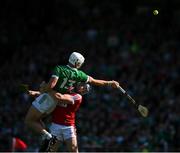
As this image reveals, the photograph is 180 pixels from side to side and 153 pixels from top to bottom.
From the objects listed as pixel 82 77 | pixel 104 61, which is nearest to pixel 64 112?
pixel 82 77

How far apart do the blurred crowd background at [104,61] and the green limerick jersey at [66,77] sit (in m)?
5.70

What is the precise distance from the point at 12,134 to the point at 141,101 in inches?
146

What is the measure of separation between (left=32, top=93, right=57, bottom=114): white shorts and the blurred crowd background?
5.82m

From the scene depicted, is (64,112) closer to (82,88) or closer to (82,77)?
(82,88)

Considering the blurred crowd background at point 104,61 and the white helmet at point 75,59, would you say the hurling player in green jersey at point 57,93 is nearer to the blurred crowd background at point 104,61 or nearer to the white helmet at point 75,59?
the white helmet at point 75,59

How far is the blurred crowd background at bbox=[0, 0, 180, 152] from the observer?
819 inches

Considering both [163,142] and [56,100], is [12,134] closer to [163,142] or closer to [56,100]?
[163,142]

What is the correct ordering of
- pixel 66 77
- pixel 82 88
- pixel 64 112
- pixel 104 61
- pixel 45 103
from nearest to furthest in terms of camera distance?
pixel 66 77 → pixel 45 103 → pixel 64 112 → pixel 82 88 → pixel 104 61

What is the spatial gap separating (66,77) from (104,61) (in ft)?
31.6

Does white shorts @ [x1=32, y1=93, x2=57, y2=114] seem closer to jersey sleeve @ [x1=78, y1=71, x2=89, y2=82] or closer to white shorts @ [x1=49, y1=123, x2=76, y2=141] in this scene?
white shorts @ [x1=49, y1=123, x2=76, y2=141]

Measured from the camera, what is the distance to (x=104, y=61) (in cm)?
2392

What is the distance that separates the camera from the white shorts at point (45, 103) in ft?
47.4

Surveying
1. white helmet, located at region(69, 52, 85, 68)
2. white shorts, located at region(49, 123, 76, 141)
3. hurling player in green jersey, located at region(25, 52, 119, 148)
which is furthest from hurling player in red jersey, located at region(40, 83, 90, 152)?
white helmet, located at region(69, 52, 85, 68)

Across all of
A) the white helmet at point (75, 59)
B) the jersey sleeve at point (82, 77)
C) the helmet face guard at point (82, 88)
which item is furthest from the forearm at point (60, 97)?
the white helmet at point (75, 59)
